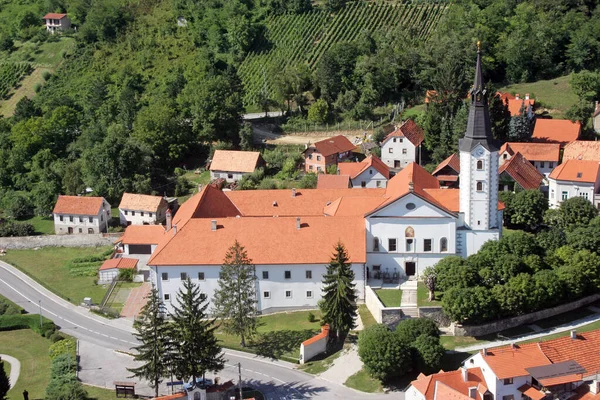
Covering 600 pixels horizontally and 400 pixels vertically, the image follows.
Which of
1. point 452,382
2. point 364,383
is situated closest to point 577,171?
point 364,383

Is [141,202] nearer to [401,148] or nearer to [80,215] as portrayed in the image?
[80,215]

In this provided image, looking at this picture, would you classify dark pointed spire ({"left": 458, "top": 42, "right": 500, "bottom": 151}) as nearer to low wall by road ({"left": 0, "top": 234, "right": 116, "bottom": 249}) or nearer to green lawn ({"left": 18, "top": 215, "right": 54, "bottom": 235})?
low wall by road ({"left": 0, "top": 234, "right": 116, "bottom": 249})

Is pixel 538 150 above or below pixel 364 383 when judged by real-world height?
above

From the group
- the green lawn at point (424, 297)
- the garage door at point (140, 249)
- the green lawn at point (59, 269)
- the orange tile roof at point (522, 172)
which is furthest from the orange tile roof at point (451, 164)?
the green lawn at point (59, 269)

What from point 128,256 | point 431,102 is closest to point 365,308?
point 128,256

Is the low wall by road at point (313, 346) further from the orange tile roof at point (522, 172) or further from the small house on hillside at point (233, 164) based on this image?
the small house on hillside at point (233, 164)

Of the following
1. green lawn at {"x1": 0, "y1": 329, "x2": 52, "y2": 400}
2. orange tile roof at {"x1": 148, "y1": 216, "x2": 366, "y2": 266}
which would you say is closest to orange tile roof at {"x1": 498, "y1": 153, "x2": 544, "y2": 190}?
orange tile roof at {"x1": 148, "y1": 216, "x2": 366, "y2": 266}
